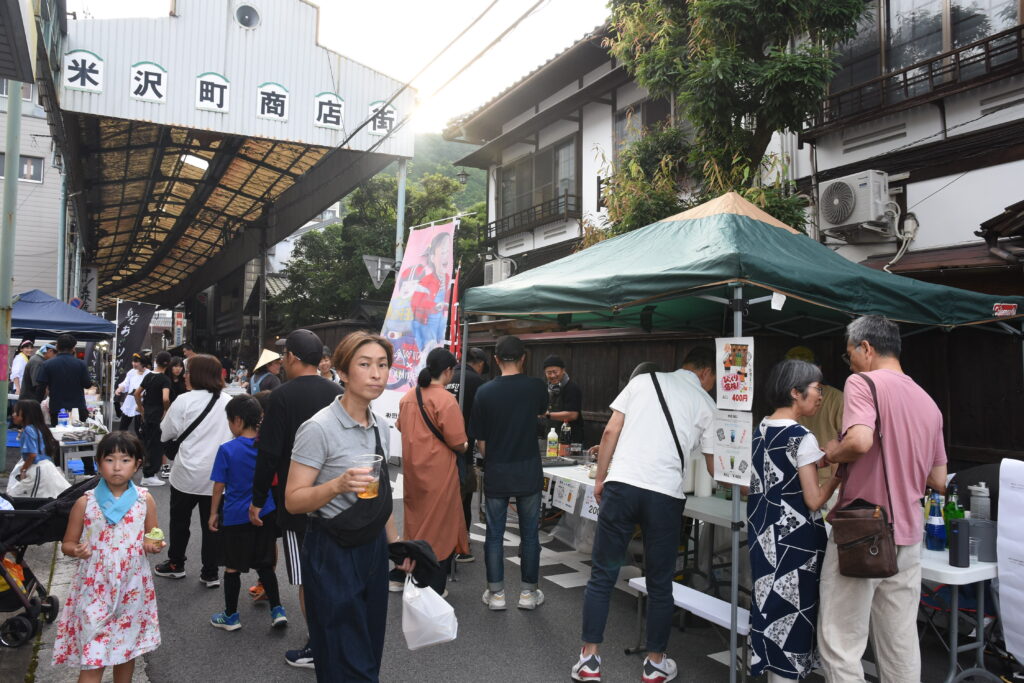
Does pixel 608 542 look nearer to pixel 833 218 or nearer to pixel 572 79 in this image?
pixel 833 218

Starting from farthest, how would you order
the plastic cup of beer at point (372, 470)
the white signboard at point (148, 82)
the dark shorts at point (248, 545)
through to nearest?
the white signboard at point (148, 82), the dark shorts at point (248, 545), the plastic cup of beer at point (372, 470)

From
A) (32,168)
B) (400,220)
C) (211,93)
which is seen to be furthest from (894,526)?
(32,168)

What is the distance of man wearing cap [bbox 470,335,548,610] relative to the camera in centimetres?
510

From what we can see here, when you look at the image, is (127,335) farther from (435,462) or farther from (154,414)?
(435,462)

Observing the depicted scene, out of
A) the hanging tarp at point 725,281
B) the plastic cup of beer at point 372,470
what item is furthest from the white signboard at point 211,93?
the plastic cup of beer at point 372,470

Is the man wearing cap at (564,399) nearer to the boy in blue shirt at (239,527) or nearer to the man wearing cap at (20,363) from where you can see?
the boy in blue shirt at (239,527)

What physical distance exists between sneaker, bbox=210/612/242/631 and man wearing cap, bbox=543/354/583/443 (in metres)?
3.82

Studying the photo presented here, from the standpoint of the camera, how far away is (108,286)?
4294cm

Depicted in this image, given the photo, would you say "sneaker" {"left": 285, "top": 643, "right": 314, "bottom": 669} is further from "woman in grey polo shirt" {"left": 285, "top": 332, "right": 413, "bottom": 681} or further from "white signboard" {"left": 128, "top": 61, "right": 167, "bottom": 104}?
"white signboard" {"left": 128, "top": 61, "right": 167, "bottom": 104}

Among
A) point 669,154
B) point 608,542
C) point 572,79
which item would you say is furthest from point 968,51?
point 572,79

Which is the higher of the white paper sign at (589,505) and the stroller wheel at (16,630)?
the white paper sign at (589,505)

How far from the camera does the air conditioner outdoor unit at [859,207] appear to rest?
761cm

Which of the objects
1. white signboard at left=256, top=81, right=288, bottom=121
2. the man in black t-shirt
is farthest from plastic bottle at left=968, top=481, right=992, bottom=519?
white signboard at left=256, top=81, right=288, bottom=121

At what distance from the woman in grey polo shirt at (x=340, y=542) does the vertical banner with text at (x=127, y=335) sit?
1427cm
